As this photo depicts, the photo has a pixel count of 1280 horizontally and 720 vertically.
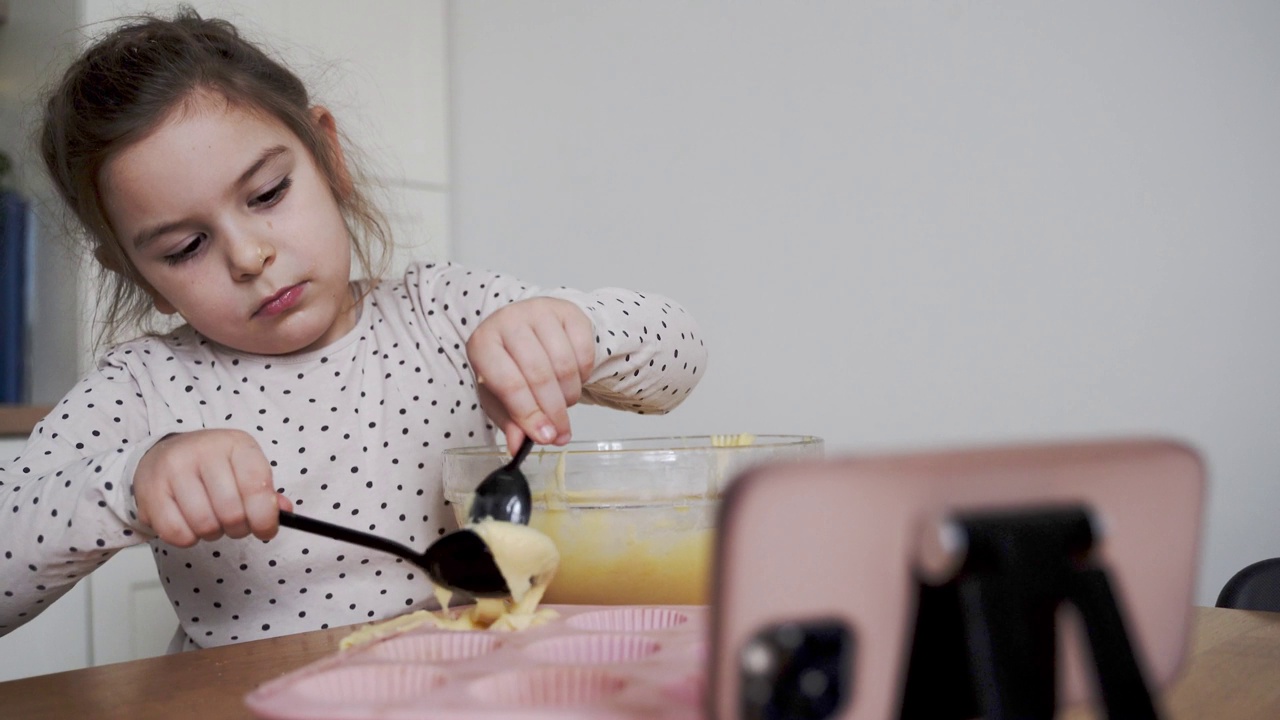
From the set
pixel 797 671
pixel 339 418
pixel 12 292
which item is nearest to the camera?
pixel 797 671

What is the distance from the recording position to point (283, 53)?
5.78 ft

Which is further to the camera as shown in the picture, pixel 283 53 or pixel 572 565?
pixel 283 53

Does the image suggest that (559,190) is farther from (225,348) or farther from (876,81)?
(225,348)

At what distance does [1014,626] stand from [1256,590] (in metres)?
0.64

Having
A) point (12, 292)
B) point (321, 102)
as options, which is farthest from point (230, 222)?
point (12, 292)

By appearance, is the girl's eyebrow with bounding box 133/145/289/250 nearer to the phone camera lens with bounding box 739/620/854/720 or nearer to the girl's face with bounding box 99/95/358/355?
the girl's face with bounding box 99/95/358/355

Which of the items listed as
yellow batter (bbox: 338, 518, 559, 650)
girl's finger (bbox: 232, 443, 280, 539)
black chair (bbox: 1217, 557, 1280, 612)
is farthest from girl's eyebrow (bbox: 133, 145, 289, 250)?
black chair (bbox: 1217, 557, 1280, 612)

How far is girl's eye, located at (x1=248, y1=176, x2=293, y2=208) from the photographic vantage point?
901mm

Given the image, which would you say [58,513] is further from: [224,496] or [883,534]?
[883,534]

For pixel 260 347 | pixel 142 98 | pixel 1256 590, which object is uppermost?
pixel 142 98

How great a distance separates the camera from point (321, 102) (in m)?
1.38

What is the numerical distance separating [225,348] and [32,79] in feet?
3.17

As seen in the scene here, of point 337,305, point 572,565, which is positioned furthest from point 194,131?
point 572,565

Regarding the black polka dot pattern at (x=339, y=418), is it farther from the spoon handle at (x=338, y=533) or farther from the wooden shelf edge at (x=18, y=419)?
the wooden shelf edge at (x=18, y=419)
